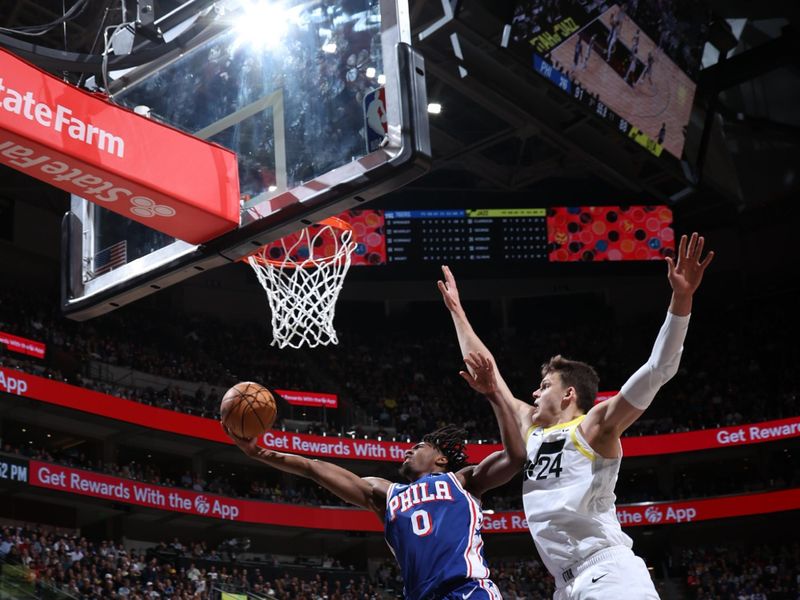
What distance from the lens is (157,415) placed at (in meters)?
22.4

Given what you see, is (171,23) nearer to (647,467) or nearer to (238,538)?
(238,538)

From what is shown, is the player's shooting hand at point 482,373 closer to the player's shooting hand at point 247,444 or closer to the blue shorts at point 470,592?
the blue shorts at point 470,592

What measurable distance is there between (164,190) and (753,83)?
23.1m

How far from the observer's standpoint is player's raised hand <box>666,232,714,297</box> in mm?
3771

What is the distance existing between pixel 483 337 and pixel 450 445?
83.4ft

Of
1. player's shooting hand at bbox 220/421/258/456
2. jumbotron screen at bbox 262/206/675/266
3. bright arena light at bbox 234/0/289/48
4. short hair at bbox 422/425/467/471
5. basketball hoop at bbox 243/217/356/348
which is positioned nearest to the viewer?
player's shooting hand at bbox 220/421/258/456

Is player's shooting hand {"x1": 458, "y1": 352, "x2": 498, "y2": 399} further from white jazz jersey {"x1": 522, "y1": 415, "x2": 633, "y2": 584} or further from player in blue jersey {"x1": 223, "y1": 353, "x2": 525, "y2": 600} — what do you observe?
white jazz jersey {"x1": 522, "y1": 415, "x2": 633, "y2": 584}

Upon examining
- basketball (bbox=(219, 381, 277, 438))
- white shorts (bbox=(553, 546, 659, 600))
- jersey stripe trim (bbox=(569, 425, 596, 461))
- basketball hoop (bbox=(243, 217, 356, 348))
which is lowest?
white shorts (bbox=(553, 546, 659, 600))

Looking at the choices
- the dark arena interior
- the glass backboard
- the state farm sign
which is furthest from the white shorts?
the dark arena interior

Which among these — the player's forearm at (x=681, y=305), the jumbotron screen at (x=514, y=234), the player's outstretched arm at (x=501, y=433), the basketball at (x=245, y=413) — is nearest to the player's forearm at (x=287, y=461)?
the basketball at (x=245, y=413)

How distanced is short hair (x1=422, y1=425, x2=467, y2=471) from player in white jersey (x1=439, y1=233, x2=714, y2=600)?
64 cm

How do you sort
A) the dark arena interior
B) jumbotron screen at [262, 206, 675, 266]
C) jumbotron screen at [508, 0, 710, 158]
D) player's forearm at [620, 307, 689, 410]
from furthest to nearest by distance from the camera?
1. jumbotron screen at [262, 206, 675, 266]
2. the dark arena interior
3. jumbotron screen at [508, 0, 710, 158]
4. player's forearm at [620, 307, 689, 410]

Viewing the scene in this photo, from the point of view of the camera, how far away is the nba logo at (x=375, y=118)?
17.2 ft

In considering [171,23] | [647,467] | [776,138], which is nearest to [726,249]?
[776,138]
